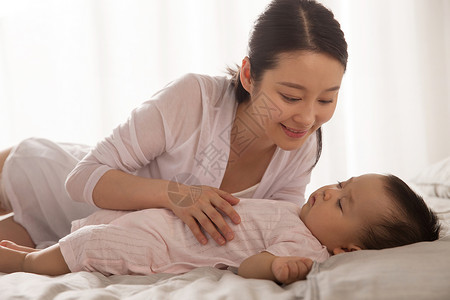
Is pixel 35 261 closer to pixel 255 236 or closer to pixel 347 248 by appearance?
pixel 255 236

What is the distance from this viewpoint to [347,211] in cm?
131

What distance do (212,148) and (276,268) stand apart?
0.57m

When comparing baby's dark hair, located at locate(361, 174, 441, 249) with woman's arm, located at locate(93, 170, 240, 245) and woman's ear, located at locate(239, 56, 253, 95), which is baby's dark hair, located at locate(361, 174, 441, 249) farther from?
woman's ear, located at locate(239, 56, 253, 95)

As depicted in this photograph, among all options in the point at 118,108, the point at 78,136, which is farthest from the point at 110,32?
the point at 78,136

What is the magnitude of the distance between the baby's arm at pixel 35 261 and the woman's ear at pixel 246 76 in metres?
0.68

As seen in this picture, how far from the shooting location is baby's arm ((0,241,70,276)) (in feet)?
4.13

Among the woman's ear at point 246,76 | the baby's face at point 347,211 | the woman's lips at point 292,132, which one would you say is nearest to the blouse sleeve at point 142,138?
the woman's ear at point 246,76

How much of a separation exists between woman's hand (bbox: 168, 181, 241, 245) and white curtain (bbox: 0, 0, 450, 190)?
5.80 feet

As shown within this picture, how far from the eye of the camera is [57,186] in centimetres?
185

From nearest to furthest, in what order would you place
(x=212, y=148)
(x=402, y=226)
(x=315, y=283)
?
1. (x=315, y=283)
2. (x=402, y=226)
3. (x=212, y=148)

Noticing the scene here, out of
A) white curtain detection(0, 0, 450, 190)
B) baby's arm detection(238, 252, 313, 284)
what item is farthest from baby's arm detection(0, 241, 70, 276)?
white curtain detection(0, 0, 450, 190)

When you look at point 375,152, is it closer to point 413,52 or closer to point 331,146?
point 331,146

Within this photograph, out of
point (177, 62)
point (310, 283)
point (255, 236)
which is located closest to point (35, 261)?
point (255, 236)

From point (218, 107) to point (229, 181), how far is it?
0.24 m
